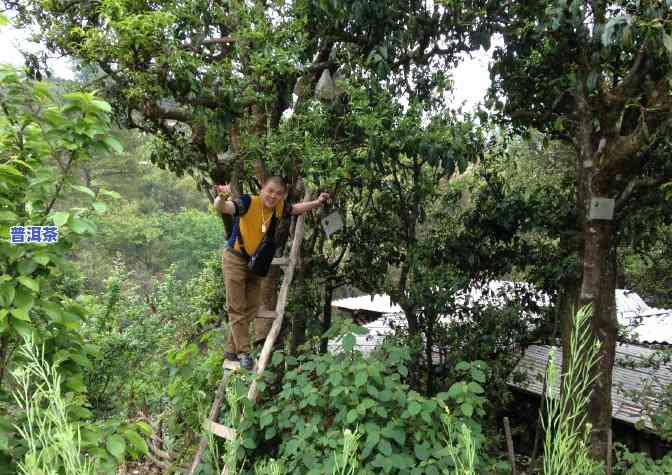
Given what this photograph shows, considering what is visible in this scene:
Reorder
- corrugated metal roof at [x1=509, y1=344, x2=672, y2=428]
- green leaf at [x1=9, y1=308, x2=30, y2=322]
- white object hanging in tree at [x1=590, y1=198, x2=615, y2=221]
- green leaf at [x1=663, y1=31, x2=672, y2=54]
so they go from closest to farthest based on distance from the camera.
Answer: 1. green leaf at [x1=9, y1=308, x2=30, y2=322]
2. green leaf at [x1=663, y1=31, x2=672, y2=54]
3. white object hanging in tree at [x1=590, y1=198, x2=615, y2=221]
4. corrugated metal roof at [x1=509, y1=344, x2=672, y2=428]

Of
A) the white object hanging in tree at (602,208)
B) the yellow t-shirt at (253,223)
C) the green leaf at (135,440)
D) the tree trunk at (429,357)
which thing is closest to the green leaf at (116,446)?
the green leaf at (135,440)

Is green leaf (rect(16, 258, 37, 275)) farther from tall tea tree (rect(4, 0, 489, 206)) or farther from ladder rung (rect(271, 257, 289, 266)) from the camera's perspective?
ladder rung (rect(271, 257, 289, 266))

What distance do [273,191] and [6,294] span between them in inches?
79.8

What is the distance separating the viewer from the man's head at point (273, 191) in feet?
12.0

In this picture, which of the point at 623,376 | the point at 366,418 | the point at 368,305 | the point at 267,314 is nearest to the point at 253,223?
the point at 267,314

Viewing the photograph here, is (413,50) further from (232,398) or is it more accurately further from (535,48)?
(232,398)

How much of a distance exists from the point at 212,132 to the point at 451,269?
2.48m

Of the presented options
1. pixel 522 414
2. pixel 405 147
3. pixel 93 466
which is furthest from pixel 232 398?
pixel 522 414

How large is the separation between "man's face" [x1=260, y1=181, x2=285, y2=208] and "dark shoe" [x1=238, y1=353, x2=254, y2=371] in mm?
1162

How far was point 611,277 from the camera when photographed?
4137 millimetres

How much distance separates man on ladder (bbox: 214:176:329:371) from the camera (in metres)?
3.71

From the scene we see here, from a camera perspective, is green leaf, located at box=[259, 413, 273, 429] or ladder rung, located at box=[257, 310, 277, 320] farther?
ladder rung, located at box=[257, 310, 277, 320]

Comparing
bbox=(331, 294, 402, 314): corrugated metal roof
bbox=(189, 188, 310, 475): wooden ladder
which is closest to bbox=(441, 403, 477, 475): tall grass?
bbox=(189, 188, 310, 475): wooden ladder

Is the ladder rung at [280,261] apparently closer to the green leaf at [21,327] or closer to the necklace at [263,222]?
the necklace at [263,222]
